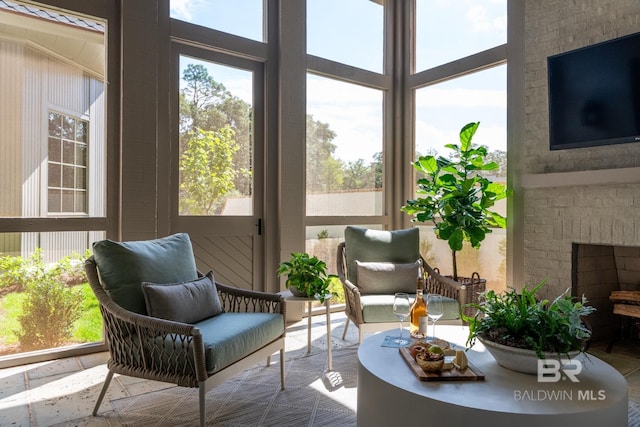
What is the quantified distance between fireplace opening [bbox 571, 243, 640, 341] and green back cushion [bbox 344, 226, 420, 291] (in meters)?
1.29

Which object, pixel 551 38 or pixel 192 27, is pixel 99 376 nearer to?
pixel 192 27

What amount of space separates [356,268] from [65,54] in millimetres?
2737

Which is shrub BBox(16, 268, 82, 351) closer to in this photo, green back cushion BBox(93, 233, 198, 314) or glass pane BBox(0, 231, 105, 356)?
glass pane BBox(0, 231, 105, 356)

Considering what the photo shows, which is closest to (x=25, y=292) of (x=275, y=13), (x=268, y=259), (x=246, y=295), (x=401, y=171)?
(x=246, y=295)

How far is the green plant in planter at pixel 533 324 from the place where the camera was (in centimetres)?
163

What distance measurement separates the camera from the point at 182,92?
375 centimetres

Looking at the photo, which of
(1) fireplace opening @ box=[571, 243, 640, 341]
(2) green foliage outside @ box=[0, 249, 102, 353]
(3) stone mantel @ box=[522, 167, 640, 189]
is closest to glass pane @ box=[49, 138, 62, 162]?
(2) green foliage outside @ box=[0, 249, 102, 353]

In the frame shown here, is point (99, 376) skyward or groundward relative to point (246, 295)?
groundward

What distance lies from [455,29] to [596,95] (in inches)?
70.2

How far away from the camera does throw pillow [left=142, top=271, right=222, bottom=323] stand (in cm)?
228

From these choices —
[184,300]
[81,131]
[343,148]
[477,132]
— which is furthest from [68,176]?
[477,132]

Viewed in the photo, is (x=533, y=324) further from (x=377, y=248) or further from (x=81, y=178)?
(x=81, y=178)

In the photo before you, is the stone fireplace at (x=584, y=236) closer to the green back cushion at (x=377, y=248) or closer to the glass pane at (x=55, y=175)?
A: the green back cushion at (x=377, y=248)

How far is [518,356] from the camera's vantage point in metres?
1.71
